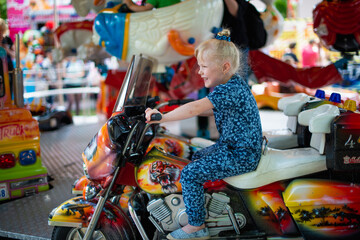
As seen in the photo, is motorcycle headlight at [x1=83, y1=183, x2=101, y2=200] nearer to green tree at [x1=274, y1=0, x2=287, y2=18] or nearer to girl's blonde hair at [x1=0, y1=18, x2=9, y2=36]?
girl's blonde hair at [x1=0, y1=18, x2=9, y2=36]

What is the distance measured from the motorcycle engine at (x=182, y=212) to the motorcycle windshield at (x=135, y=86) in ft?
1.62

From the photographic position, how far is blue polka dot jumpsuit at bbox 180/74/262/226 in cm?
178

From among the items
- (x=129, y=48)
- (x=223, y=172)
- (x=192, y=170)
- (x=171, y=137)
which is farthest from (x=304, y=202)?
(x=129, y=48)

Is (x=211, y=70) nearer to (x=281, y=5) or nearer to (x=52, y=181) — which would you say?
(x=52, y=181)

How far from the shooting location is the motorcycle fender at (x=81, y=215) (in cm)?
191

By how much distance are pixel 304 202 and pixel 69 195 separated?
1916 millimetres

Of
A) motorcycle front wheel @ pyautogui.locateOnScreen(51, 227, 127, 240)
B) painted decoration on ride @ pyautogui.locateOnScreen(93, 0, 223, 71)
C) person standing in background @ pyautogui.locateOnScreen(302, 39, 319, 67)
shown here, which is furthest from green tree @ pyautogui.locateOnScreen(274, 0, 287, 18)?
motorcycle front wheel @ pyautogui.locateOnScreen(51, 227, 127, 240)

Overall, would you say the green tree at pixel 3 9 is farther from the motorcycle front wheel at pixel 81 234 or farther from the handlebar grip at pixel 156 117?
the handlebar grip at pixel 156 117

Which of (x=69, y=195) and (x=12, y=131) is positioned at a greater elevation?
(x=12, y=131)

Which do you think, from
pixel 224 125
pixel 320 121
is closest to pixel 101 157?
pixel 224 125

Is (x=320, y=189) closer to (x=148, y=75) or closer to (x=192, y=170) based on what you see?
(x=192, y=170)

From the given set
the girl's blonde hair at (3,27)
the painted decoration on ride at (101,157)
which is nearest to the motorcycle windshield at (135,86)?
the painted decoration on ride at (101,157)

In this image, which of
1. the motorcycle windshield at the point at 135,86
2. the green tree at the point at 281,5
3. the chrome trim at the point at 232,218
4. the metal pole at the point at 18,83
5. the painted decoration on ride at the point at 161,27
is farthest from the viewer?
the green tree at the point at 281,5

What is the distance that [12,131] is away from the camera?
3.12 m
